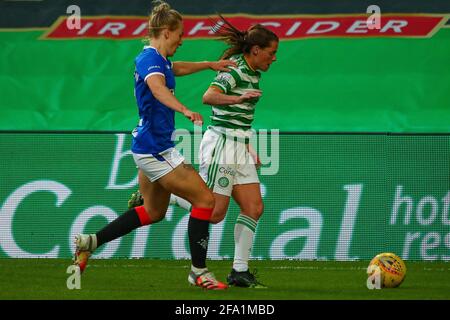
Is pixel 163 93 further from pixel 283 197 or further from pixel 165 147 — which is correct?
pixel 283 197

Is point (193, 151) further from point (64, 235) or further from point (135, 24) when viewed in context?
point (135, 24)

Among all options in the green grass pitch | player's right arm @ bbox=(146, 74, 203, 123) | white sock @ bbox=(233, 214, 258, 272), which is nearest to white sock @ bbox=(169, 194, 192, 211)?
the green grass pitch

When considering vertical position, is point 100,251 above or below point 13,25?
below

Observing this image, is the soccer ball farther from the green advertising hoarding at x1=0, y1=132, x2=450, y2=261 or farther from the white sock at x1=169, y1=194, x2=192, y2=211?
the green advertising hoarding at x1=0, y1=132, x2=450, y2=261

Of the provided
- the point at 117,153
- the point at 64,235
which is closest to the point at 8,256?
the point at 64,235

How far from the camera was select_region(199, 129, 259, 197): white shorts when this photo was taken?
8312 millimetres

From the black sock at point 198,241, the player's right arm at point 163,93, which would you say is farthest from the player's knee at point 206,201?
the player's right arm at point 163,93

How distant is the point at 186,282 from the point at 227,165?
3.18 ft

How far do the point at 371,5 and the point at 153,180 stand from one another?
6.57m

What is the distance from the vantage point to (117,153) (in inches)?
441

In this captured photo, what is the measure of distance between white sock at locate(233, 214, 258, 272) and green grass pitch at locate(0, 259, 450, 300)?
0.31 m

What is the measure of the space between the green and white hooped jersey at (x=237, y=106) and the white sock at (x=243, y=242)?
664mm

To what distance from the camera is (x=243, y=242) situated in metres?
8.27
